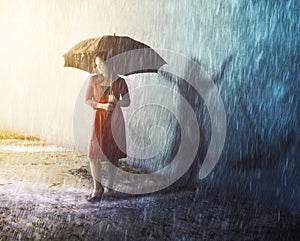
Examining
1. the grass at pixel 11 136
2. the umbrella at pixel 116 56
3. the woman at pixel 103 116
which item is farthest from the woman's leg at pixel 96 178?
the grass at pixel 11 136

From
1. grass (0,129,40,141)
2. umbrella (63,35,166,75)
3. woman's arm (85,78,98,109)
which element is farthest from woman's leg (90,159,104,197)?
grass (0,129,40,141)

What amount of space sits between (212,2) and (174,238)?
1574 millimetres

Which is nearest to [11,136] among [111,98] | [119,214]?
[111,98]

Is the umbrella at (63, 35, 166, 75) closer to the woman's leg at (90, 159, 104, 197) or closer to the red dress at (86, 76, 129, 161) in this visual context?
the red dress at (86, 76, 129, 161)

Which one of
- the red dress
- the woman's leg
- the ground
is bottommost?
A: the ground

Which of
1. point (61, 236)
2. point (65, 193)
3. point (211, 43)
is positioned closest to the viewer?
point (61, 236)

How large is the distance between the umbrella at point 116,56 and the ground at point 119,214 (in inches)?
29.7

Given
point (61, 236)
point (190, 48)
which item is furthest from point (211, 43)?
point (61, 236)

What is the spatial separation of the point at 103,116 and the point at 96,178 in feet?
1.25

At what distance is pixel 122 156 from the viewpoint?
2555 mm

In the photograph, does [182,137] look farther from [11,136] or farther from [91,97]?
[11,136]

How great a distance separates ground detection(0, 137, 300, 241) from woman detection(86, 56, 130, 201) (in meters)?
0.18

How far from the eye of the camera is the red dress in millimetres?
2420

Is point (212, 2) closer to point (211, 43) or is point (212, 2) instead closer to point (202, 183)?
point (211, 43)
